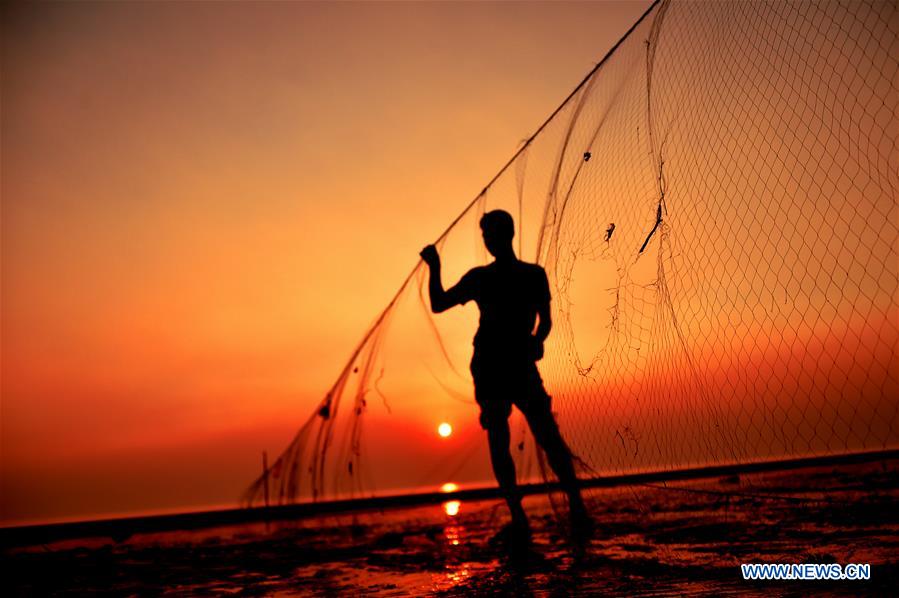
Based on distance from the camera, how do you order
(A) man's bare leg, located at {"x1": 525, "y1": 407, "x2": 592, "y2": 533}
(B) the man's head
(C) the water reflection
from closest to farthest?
(C) the water reflection → (A) man's bare leg, located at {"x1": 525, "y1": 407, "x2": 592, "y2": 533} → (B) the man's head

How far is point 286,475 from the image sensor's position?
10.0 m

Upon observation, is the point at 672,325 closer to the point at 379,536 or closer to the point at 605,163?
the point at 605,163

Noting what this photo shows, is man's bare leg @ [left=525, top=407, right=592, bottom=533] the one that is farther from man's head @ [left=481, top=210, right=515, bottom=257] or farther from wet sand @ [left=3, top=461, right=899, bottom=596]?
man's head @ [left=481, top=210, right=515, bottom=257]

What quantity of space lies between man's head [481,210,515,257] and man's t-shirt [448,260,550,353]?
0.14 metres

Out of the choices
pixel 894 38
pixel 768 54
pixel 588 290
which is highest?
pixel 768 54

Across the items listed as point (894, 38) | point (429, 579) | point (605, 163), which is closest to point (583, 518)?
point (429, 579)

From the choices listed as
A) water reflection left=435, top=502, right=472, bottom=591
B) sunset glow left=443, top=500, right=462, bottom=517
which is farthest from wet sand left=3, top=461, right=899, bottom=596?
sunset glow left=443, top=500, right=462, bottom=517

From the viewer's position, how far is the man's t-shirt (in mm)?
5512

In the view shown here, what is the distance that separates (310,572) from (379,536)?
10.8 feet

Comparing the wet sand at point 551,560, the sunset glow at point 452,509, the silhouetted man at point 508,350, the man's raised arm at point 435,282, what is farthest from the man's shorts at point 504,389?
the sunset glow at point 452,509

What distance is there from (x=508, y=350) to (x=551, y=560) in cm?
168

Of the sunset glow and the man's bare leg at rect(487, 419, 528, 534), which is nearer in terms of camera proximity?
the man's bare leg at rect(487, 419, 528, 534)

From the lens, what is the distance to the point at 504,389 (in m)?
5.38

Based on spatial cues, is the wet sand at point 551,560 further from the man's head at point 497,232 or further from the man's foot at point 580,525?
the man's head at point 497,232
